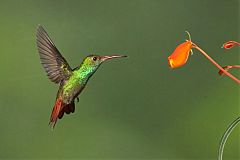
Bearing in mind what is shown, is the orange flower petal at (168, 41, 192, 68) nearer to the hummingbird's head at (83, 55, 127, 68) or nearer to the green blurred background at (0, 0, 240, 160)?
the hummingbird's head at (83, 55, 127, 68)

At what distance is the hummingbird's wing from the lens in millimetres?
1538

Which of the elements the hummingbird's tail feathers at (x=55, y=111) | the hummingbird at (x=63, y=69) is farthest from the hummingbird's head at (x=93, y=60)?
the hummingbird's tail feathers at (x=55, y=111)

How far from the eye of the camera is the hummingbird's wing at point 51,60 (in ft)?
5.05

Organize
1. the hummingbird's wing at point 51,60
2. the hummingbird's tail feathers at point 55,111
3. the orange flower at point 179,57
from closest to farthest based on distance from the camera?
the orange flower at point 179,57 < the hummingbird's wing at point 51,60 < the hummingbird's tail feathers at point 55,111

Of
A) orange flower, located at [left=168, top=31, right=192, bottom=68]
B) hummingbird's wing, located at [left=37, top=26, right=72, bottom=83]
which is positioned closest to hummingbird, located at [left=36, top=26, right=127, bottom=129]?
hummingbird's wing, located at [left=37, top=26, right=72, bottom=83]

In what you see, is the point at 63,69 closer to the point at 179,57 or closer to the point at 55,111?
the point at 55,111

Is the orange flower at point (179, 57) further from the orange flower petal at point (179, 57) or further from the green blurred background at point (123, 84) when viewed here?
the green blurred background at point (123, 84)

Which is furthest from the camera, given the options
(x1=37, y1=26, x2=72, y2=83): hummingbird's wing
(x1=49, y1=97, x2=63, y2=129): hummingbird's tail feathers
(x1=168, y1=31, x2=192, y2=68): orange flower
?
(x1=49, y1=97, x2=63, y2=129): hummingbird's tail feathers

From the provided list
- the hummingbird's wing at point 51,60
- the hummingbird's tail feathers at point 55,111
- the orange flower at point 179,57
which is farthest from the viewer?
the hummingbird's tail feathers at point 55,111

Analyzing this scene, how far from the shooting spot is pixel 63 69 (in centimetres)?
158

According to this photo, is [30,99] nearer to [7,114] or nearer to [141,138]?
[7,114]

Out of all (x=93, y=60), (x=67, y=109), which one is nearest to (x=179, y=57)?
(x=93, y=60)

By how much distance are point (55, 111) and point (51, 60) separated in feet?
0.70

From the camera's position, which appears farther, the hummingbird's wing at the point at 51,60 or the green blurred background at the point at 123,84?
the green blurred background at the point at 123,84
